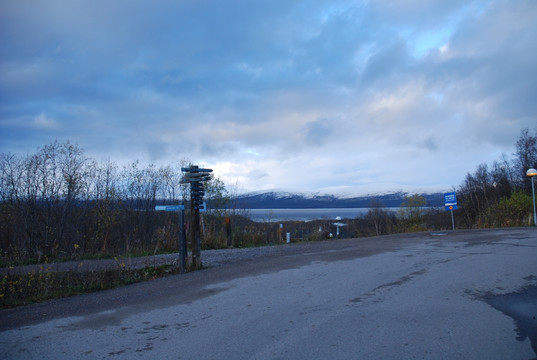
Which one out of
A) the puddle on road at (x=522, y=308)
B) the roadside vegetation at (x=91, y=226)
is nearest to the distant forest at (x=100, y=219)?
the roadside vegetation at (x=91, y=226)

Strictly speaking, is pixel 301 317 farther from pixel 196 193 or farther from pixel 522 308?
pixel 196 193

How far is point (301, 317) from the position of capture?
550 centimetres

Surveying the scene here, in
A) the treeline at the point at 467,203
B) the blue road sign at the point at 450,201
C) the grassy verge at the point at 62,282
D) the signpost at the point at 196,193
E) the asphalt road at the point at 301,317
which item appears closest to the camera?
the asphalt road at the point at 301,317

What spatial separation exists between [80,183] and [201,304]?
1413 centimetres

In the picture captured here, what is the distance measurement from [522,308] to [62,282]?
9.80m

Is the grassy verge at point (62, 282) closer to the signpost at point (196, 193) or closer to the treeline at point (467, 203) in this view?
the signpost at point (196, 193)

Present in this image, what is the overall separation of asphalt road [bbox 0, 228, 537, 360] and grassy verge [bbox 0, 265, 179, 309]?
0.65m

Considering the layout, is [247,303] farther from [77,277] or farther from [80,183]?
[80,183]

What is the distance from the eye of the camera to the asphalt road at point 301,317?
4.37 m

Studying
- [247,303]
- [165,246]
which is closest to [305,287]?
[247,303]

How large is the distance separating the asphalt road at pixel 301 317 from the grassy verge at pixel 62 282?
2.13 ft

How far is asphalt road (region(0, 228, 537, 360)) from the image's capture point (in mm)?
4371

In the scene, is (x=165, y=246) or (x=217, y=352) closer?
(x=217, y=352)

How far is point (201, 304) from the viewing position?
21.3ft
